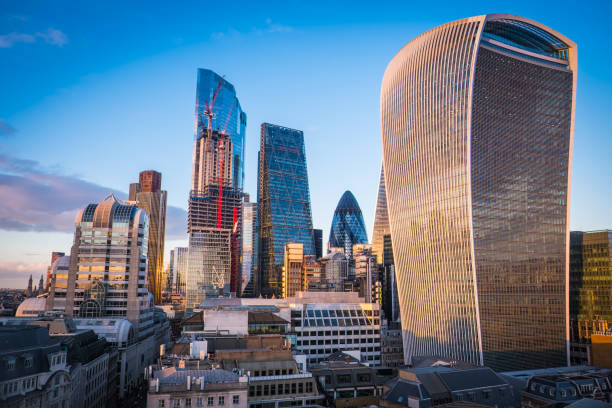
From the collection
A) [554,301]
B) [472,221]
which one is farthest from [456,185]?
[554,301]

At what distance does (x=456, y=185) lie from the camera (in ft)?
507

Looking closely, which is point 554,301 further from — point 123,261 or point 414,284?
point 123,261

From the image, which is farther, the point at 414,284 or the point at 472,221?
the point at 414,284

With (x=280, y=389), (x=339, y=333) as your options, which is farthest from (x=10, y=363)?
(x=339, y=333)

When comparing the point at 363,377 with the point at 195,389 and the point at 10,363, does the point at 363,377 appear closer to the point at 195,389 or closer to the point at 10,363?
the point at 195,389

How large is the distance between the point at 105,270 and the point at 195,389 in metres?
98.6

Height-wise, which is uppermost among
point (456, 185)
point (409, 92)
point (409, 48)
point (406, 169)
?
point (409, 48)

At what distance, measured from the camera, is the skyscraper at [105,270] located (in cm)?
15125

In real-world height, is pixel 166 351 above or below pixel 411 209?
below

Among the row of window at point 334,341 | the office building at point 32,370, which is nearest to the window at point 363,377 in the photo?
the office building at point 32,370

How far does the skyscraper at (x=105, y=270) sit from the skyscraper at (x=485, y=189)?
94.2 meters

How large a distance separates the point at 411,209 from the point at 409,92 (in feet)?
141

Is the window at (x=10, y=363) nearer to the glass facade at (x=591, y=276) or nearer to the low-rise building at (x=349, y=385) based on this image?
the low-rise building at (x=349, y=385)

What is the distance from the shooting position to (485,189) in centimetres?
15500
